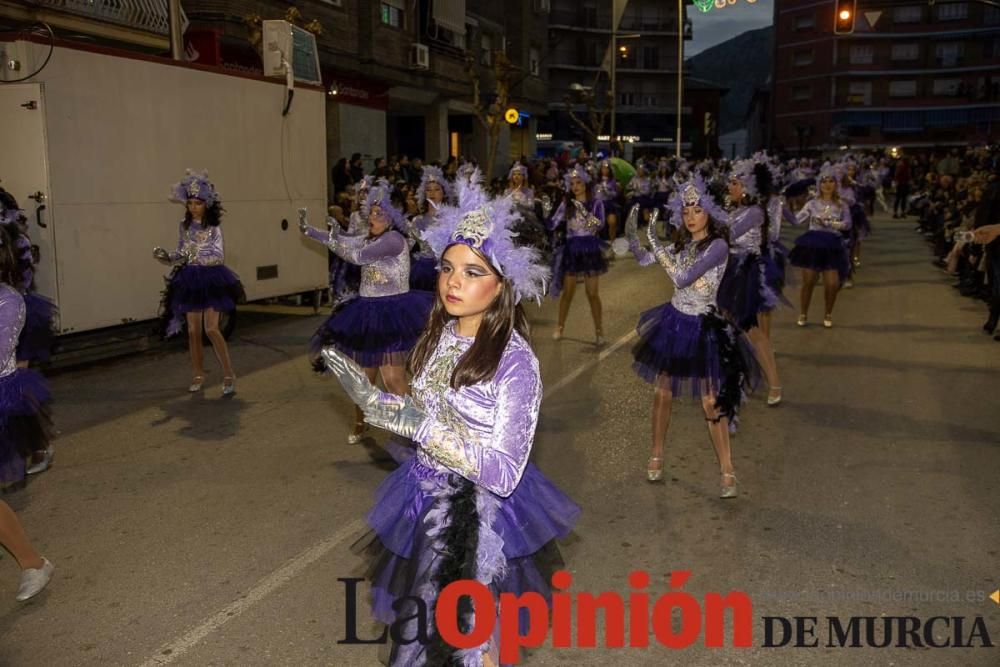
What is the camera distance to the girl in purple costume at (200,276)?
29.7 feet

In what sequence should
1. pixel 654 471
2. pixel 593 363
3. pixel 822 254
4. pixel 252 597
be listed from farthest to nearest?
pixel 822 254, pixel 593 363, pixel 654 471, pixel 252 597

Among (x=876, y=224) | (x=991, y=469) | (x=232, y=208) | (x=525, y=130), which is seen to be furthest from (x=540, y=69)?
(x=991, y=469)

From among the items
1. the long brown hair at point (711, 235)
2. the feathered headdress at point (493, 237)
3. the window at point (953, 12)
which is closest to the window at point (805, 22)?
the window at point (953, 12)

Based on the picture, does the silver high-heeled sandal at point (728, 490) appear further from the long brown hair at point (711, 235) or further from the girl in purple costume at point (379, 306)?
the girl in purple costume at point (379, 306)

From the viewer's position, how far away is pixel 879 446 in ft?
25.1

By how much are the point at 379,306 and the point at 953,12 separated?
82452 millimetres

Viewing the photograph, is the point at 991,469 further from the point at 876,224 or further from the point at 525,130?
the point at 525,130

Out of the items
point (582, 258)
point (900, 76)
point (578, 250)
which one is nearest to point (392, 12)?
point (578, 250)

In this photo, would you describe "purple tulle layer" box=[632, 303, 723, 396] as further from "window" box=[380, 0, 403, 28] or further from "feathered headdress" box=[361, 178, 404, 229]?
"window" box=[380, 0, 403, 28]

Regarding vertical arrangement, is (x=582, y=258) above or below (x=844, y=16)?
below

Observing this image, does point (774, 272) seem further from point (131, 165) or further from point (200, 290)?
point (131, 165)

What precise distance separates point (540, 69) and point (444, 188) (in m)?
34.8

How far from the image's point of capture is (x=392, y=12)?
27547 mm

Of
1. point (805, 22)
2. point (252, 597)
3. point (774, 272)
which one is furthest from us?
point (805, 22)
